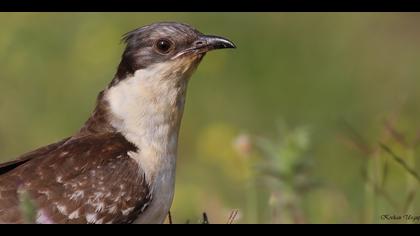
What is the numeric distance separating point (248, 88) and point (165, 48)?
21.1 feet

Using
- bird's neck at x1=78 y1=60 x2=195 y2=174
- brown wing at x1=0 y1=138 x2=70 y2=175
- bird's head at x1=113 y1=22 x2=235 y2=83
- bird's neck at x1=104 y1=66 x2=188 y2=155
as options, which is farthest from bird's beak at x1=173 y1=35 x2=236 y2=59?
brown wing at x1=0 y1=138 x2=70 y2=175

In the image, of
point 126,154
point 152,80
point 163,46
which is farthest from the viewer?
point 163,46

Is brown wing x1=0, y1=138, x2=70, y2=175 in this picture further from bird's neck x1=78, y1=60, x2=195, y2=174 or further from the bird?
bird's neck x1=78, y1=60, x2=195, y2=174

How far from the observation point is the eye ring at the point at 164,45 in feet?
21.2

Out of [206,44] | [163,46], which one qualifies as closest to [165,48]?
[163,46]

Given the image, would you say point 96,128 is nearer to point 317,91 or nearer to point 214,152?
point 214,152

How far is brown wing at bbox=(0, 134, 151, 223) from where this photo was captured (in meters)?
5.68

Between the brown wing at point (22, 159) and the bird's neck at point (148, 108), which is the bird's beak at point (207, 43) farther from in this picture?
the brown wing at point (22, 159)

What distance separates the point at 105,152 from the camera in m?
5.96

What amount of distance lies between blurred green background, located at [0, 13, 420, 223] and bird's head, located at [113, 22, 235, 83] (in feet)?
6.20

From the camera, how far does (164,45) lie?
651cm

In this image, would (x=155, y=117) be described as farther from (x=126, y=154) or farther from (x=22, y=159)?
(x=22, y=159)
